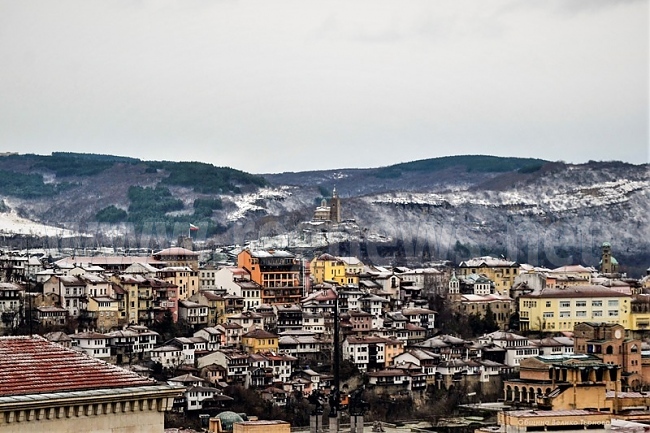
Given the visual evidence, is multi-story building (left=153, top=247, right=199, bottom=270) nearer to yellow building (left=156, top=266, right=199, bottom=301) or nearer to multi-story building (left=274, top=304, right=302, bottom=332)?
yellow building (left=156, top=266, right=199, bottom=301)

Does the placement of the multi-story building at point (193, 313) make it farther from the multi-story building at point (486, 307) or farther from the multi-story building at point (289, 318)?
the multi-story building at point (486, 307)

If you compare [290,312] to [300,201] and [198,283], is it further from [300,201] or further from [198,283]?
[300,201]

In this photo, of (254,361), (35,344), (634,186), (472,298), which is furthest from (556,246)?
(35,344)

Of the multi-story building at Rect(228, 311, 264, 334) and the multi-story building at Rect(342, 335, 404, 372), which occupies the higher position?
the multi-story building at Rect(228, 311, 264, 334)

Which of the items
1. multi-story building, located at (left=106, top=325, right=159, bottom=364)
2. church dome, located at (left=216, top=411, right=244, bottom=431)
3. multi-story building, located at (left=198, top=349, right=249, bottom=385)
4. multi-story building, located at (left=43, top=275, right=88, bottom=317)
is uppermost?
multi-story building, located at (left=43, top=275, right=88, bottom=317)

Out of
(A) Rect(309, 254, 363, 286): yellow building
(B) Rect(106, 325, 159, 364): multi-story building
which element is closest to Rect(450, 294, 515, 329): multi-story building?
(A) Rect(309, 254, 363, 286): yellow building
